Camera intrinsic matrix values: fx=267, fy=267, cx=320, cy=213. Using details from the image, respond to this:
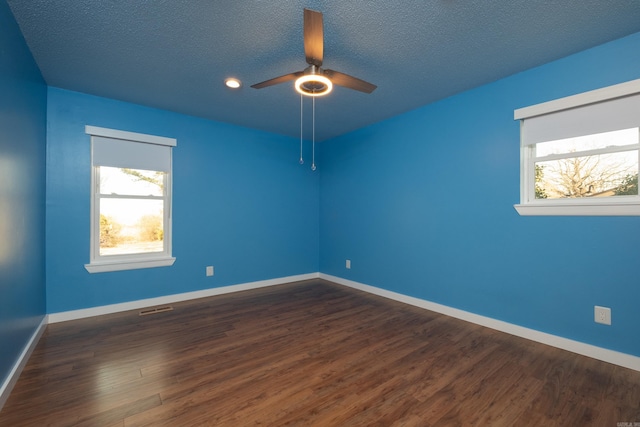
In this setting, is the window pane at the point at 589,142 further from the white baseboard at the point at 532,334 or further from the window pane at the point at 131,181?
the window pane at the point at 131,181

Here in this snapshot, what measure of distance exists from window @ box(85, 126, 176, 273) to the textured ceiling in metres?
0.62

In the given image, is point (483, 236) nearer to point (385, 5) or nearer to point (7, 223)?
point (385, 5)

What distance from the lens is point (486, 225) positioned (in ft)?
9.24

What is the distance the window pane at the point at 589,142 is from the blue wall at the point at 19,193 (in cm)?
421

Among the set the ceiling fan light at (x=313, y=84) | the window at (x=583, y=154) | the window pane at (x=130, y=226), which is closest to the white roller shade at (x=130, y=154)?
the window pane at (x=130, y=226)

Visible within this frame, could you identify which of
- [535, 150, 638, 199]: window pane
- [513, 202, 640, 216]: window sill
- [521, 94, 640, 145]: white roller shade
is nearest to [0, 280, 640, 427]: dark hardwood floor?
[513, 202, 640, 216]: window sill

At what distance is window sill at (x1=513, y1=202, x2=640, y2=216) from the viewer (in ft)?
6.63

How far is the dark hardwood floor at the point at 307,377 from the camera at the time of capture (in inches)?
61.4

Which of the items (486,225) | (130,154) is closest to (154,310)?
(130,154)

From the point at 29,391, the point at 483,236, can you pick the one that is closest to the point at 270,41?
the point at 483,236

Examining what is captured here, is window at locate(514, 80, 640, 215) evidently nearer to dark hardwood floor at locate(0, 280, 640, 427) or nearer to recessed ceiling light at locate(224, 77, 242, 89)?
dark hardwood floor at locate(0, 280, 640, 427)

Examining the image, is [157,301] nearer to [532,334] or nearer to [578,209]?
[532,334]

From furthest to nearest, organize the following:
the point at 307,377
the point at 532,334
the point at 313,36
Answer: the point at 532,334 → the point at 307,377 → the point at 313,36

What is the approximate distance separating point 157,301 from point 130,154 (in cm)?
188
